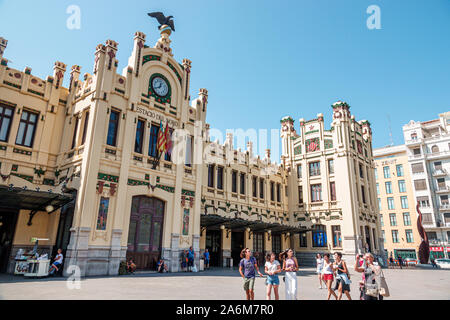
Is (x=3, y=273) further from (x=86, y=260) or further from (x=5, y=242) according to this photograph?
(x=86, y=260)

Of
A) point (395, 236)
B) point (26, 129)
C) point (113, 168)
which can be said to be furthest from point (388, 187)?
point (26, 129)

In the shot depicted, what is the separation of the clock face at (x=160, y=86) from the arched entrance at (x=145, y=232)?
297 inches

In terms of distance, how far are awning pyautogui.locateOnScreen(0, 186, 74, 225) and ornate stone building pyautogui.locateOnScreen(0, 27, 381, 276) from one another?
0.17 feet

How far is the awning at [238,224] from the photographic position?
75.5 feet

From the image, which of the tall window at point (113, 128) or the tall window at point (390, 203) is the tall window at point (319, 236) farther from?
the tall window at point (390, 203)

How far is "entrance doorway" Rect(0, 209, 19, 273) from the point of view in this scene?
17047mm

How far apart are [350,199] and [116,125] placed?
2411cm

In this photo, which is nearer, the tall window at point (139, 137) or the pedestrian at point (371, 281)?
the pedestrian at point (371, 281)

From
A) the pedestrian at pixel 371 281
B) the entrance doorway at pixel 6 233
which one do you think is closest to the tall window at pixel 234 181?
the entrance doorway at pixel 6 233

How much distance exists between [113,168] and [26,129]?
19.0 feet

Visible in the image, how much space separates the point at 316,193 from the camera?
1380 inches

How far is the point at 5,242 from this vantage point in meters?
17.4

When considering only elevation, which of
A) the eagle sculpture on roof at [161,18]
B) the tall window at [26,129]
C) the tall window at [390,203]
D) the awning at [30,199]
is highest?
the eagle sculpture on roof at [161,18]
